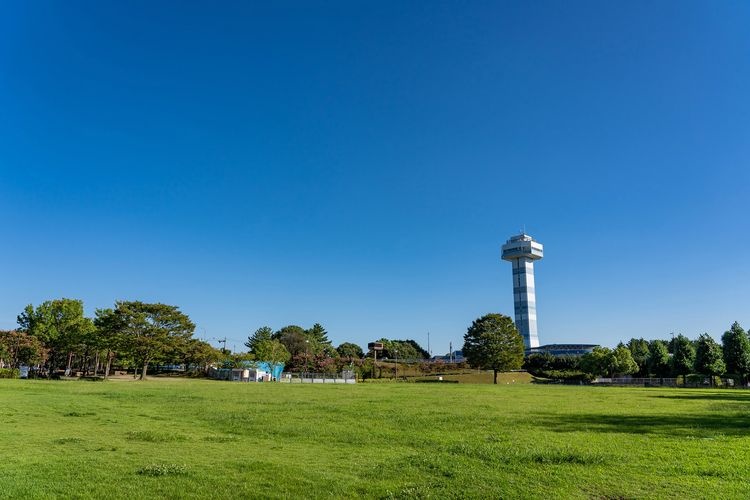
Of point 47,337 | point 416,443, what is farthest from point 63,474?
point 47,337

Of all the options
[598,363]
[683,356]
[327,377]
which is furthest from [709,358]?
[327,377]

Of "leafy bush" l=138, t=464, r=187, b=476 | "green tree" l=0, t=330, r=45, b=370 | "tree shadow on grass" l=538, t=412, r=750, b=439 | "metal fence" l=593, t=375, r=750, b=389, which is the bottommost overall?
"leafy bush" l=138, t=464, r=187, b=476

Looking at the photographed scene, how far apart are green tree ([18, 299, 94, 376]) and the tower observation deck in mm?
152106

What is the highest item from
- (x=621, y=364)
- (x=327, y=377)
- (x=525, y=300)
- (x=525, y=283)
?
(x=525, y=283)

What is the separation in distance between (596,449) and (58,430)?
17.0 metres

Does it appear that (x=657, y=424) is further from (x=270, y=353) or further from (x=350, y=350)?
(x=350, y=350)

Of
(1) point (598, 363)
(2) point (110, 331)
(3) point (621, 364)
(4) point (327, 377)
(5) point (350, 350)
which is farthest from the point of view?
(5) point (350, 350)

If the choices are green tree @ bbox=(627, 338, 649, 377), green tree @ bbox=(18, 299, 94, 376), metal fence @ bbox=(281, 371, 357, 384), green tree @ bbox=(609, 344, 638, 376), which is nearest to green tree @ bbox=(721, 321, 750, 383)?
green tree @ bbox=(609, 344, 638, 376)

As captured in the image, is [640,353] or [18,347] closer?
[18,347]

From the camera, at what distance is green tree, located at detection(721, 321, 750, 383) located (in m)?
71.2

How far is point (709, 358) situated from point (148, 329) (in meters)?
81.3

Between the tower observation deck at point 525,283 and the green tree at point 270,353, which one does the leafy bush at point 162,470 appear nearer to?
the green tree at point 270,353

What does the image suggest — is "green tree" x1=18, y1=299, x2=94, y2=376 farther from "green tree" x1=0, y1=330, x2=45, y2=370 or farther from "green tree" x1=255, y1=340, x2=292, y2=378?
"green tree" x1=255, y1=340, x2=292, y2=378

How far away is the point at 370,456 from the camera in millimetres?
13102
